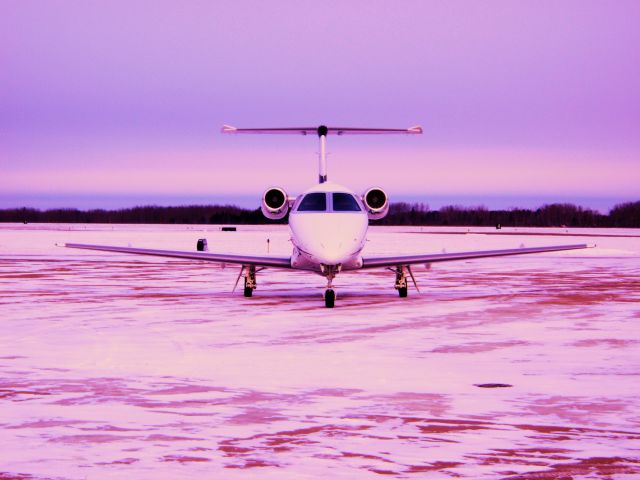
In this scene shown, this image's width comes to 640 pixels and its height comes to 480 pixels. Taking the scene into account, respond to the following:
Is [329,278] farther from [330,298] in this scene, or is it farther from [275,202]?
[275,202]

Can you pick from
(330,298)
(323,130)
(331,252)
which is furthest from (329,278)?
(323,130)

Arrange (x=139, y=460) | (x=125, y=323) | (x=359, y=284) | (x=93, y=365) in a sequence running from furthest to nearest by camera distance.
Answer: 1. (x=359, y=284)
2. (x=125, y=323)
3. (x=93, y=365)
4. (x=139, y=460)

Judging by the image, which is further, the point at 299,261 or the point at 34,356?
the point at 299,261

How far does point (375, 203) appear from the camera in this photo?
830 inches

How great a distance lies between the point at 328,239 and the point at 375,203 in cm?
353

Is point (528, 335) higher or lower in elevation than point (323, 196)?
lower

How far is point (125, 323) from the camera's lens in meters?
14.9

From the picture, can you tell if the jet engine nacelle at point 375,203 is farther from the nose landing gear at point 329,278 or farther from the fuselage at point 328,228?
the nose landing gear at point 329,278

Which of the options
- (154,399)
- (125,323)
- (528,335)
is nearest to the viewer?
(154,399)

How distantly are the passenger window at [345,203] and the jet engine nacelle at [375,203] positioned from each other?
1.61 m

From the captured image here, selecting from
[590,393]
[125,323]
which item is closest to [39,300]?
[125,323]

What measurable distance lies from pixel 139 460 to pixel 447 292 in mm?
16020

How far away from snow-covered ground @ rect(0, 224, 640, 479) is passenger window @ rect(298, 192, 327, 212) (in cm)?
197

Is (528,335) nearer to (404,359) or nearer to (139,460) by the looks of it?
(404,359)
